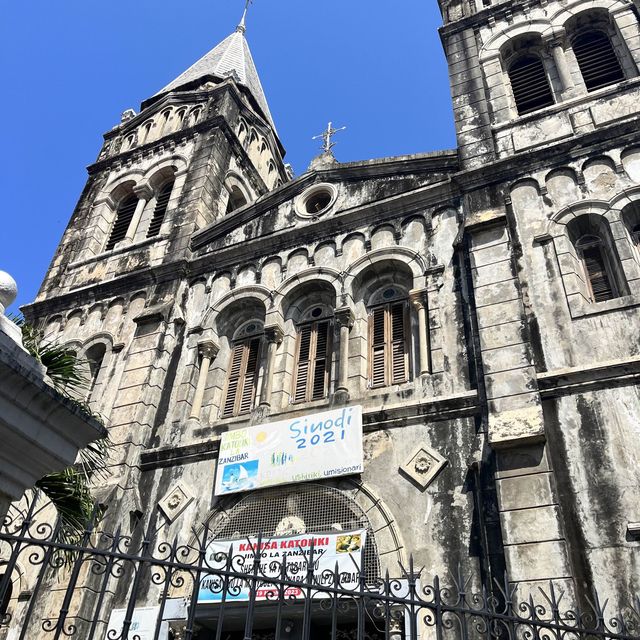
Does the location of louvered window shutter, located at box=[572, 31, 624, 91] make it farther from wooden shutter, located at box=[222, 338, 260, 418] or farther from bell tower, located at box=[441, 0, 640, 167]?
wooden shutter, located at box=[222, 338, 260, 418]

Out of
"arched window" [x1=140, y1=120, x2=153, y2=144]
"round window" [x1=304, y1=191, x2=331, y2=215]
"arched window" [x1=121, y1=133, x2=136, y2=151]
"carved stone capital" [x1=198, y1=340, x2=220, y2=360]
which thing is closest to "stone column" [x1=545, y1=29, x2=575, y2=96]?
"round window" [x1=304, y1=191, x2=331, y2=215]

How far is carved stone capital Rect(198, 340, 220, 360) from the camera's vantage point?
1405cm

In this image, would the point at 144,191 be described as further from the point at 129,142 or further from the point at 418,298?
the point at 418,298

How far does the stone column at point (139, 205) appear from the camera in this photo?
62.0 ft

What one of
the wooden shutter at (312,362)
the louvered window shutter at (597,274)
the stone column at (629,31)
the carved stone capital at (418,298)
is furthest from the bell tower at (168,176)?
the stone column at (629,31)

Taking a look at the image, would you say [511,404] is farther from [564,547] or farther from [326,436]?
[326,436]

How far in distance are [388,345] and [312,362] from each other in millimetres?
1711

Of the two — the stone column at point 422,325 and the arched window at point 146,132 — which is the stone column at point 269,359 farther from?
the arched window at point 146,132

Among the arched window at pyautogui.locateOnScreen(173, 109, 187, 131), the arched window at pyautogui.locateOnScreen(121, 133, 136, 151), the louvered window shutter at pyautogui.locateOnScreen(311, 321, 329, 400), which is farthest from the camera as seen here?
the arched window at pyautogui.locateOnScreen(121, 133, 136, 151)

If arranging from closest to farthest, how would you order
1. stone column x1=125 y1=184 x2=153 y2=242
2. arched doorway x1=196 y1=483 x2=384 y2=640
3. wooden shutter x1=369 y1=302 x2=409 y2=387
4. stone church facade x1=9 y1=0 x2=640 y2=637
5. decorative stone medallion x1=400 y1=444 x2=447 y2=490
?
stone church facade x1=9 y1=0 x2=640 y2=637 < arched doorway x1=196 y1=483 x2=384 y2=640 < decorative stone medallion x1=400 y1=444 x2=447 y2=490 < wooden shutter x1=369 y1=302 x2=409 y2=387 < stone column x1=125 y1=184 x2=153 y2=242

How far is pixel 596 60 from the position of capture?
14.7 meters

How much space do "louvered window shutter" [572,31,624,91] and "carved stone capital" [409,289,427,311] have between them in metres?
6.83

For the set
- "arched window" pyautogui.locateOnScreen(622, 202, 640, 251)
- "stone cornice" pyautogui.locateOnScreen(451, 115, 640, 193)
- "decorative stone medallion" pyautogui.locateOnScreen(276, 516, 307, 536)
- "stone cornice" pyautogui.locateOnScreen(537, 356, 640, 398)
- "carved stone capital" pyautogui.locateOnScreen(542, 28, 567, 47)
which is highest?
"carved stone capital" pyautogui.locateOnScreen(542, 28, 567, 47)

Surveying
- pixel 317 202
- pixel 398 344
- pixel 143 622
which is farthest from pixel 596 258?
pixel 143 622
